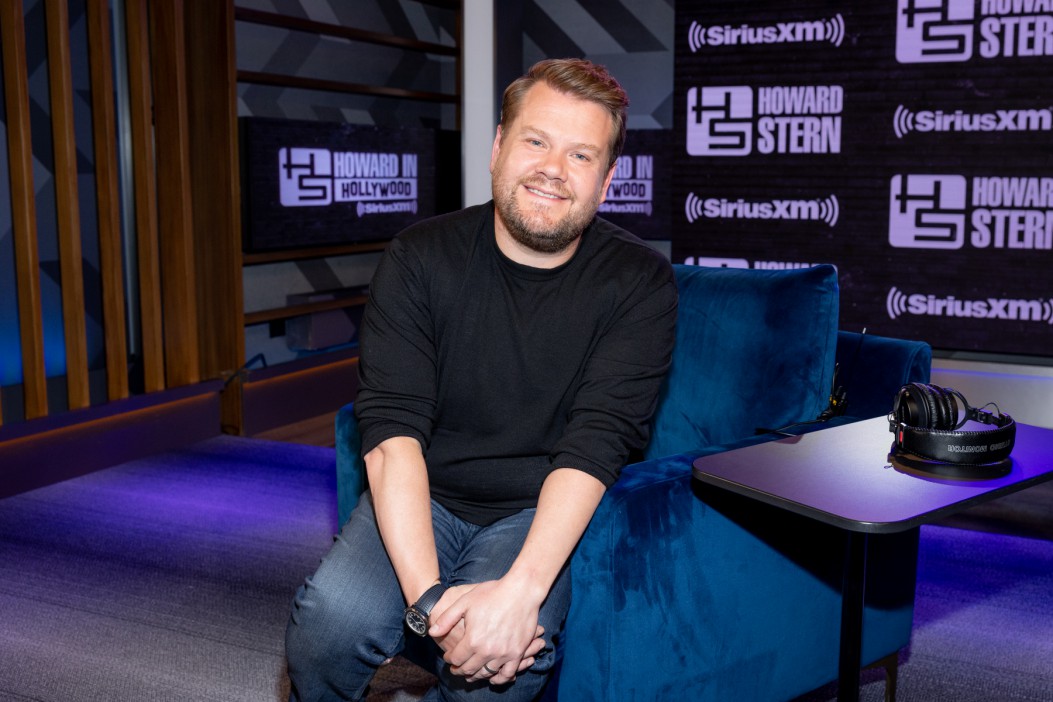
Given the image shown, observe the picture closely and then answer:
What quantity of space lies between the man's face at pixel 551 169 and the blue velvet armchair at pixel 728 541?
0.42 m

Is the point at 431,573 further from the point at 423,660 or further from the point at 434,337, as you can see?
the point at 434,337

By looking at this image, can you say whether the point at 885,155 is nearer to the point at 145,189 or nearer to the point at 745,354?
the point at 745,354

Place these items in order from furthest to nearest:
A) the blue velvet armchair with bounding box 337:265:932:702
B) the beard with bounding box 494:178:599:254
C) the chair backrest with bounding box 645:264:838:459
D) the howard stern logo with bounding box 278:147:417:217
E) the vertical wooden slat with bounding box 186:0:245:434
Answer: the howard stern logo with bounding box 278:147:417:217 → the vertical wooden slat with bounding box 186:0:245:434 → the chair backrest with bounding box 645:264:838:459 → the beard with bounding box 494:178:599:254 → the blue velvet armchair with bounding box 337:265:932:702

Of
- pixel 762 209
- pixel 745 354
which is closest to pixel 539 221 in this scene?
pixel 745 354

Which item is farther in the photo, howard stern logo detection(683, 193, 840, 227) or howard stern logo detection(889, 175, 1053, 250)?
howard stern logo detection(683, 193, 840, 227)

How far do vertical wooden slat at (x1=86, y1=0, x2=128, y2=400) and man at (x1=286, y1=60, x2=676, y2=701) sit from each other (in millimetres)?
2350

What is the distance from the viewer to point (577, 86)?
5.57 ft

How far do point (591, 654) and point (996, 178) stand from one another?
254 cm

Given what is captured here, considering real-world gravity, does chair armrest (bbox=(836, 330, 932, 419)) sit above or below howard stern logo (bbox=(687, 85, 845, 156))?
below

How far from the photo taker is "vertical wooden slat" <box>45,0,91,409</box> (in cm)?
349

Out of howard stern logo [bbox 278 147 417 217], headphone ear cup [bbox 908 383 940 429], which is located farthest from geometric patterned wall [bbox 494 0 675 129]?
headphone ear cup [bbox 908 383 940 429]

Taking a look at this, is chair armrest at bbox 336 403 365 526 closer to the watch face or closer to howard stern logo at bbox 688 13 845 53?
the watch face

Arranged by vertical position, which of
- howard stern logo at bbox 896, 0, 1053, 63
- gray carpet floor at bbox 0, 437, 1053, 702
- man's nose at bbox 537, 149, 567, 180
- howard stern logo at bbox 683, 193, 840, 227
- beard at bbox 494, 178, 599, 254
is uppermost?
howard stern logo at bbox 896, 0, 1053, 63

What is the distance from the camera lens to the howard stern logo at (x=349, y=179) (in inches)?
174
